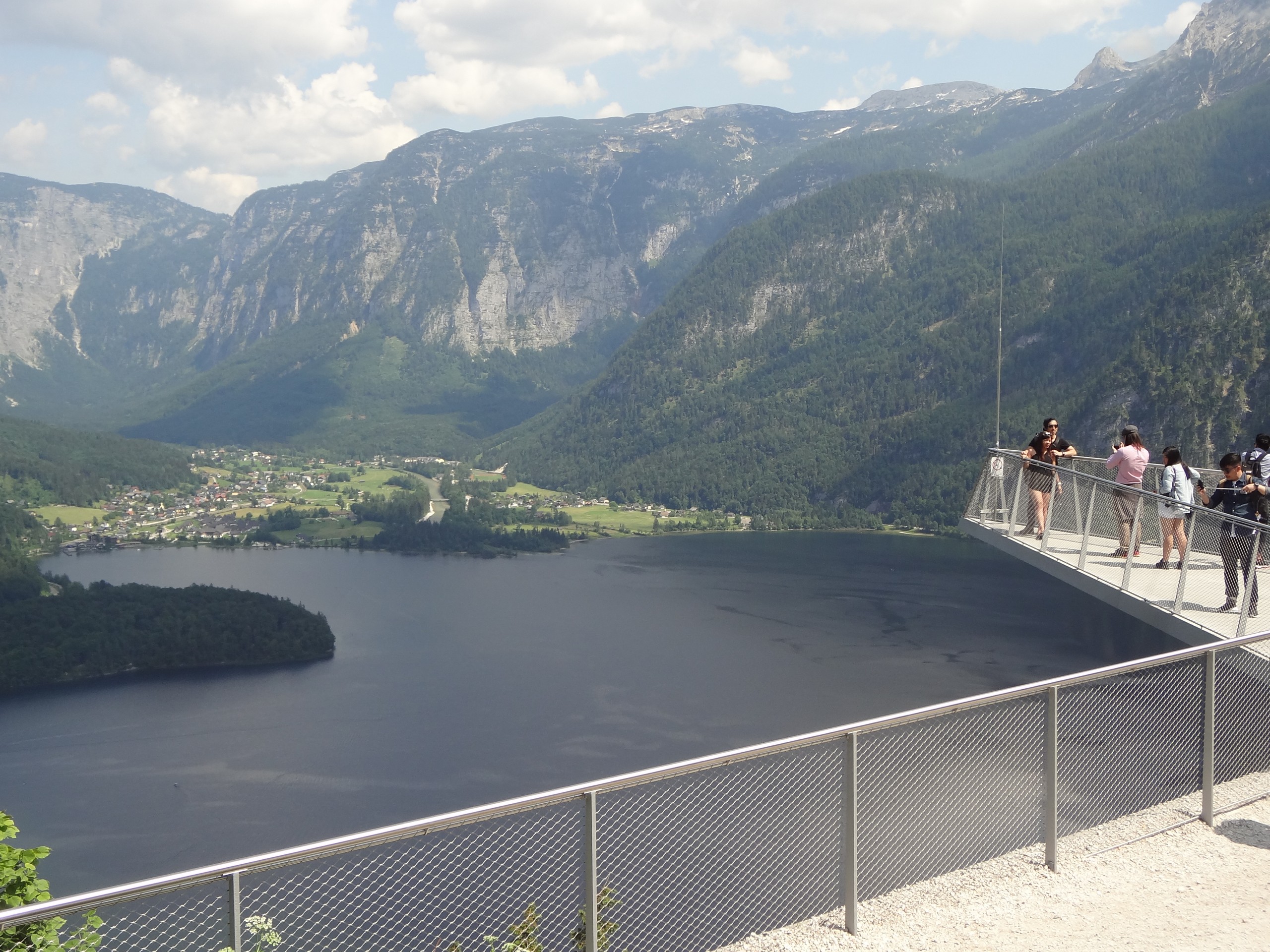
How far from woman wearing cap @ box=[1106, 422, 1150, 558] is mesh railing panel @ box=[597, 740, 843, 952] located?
687cm

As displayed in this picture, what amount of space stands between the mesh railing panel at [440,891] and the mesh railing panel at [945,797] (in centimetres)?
720

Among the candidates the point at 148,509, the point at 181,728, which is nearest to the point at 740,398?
the point at 148,509

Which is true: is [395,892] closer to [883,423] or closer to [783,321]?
[883,423]

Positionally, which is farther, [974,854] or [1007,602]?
[1007,602]

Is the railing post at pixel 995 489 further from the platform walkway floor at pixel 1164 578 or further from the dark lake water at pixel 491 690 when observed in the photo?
the dark lake water at pixel 491 690

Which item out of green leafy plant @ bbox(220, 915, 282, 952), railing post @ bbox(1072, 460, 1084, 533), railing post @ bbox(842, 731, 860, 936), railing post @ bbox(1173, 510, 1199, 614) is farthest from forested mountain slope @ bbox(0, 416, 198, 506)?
railing post @ bbox(842, 731, 860, 936)

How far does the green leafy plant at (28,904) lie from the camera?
6.80 m

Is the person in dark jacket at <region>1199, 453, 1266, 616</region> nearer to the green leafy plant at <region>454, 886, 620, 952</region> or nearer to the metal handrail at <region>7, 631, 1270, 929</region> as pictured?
the metal handrail at <region>7, 631, 1270, 929</region>

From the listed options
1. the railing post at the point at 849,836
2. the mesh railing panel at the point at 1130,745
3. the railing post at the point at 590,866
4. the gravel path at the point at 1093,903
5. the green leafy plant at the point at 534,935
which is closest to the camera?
the railing post at the point at 590,866

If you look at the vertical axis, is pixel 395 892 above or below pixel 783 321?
below

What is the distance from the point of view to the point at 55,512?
141875mm

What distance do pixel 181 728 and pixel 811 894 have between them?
45.6 m

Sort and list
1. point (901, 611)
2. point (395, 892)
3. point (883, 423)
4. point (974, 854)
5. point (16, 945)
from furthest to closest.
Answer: point (883, 423)
point (901, 611)
point (395, 892)
point (974, 854)
point (16, 945)

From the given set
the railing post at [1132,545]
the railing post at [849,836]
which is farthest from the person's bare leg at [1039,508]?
the railing post at [849,836]
